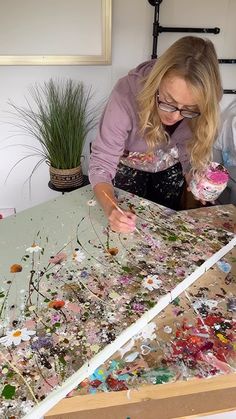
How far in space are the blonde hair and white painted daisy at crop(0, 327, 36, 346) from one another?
0.73m

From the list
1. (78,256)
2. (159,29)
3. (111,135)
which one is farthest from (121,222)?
(159,29)

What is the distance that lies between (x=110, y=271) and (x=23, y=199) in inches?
58.8

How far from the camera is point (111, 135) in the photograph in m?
1.20

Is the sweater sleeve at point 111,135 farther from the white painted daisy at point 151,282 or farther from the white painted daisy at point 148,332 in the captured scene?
the white painted daisy at point 148,332

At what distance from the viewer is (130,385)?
2.27 ft

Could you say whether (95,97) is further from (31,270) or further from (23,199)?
(31,270)

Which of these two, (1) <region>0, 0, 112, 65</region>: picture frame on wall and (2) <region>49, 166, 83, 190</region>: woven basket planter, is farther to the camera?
(2) <region>49, 166, 83, 190</region>: woven basket planter

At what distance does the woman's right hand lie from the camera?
1.03 m

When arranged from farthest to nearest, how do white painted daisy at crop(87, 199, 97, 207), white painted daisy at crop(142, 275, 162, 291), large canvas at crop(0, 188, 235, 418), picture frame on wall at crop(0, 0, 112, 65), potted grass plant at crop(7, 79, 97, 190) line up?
potted grass plant at crop(7, 79, 97, 190)
picture frame on wall at crop(0, 0, 112, 65)
white painted daisy at crop(87, 199, 97, 207)
white painted daisy at crop(142, 275, 162, 291)
large canvas at crop(0, 188, 235, 418)

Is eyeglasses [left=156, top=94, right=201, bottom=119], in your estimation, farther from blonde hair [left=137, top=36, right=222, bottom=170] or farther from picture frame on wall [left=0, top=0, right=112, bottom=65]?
picture frame on wall [left=0, top=0, right=112, bottom=65]

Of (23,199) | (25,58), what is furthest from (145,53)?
(23,199)

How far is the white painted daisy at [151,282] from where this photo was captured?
0.87 meters

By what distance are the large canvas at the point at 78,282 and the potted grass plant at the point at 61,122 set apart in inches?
27.5

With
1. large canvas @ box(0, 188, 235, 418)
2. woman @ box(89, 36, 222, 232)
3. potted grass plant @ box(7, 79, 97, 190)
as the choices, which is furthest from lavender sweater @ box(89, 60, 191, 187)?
potted grass plant @ box(7, 79, 97, 190)
